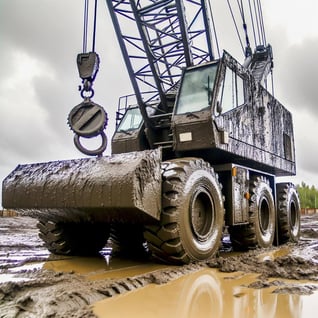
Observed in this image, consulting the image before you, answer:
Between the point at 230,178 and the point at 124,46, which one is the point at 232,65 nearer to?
the point at 230,178

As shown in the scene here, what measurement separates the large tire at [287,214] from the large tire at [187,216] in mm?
3306

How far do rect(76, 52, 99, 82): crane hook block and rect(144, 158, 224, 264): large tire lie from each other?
146 cm

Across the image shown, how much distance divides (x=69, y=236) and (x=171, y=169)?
1999 mm

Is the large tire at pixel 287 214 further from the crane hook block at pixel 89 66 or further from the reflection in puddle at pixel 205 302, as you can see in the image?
the crane hook block at pixel 89 66

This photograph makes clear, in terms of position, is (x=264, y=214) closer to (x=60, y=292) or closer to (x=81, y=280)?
(x=81, y=280)

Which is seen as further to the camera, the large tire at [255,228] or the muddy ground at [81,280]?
the large tire at [255,228]

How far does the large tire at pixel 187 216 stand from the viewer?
406 centimetres

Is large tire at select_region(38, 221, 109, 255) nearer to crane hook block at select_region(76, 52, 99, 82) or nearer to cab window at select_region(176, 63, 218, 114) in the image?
crane hook block at select_region(76, 52, 99, 82)

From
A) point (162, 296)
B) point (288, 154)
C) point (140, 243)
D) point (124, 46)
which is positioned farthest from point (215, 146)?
point (288, 154)

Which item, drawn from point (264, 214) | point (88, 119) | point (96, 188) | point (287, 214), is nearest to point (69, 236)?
point (96, 188)

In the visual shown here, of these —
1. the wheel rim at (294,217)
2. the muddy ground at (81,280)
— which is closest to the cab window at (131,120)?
the muddy ground at (81,280)

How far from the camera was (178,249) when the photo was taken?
4055 mm

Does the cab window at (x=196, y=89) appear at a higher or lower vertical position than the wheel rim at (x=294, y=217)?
higher

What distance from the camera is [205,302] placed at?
2682mm
